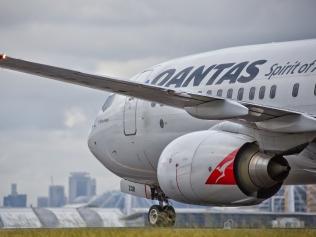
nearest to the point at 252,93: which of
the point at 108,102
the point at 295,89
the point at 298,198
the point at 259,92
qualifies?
the point at 259,92

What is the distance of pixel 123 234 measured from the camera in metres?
22.1

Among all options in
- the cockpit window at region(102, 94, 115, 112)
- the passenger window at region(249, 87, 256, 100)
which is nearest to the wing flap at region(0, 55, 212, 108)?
the passenger window at region(249, 87, 256, 100)

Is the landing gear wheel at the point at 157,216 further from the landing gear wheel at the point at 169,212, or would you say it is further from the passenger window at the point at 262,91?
the passenger window at the point at 262,91

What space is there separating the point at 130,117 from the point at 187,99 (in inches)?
360

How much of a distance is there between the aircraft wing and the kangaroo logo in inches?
76.7

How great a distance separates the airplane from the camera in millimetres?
24234

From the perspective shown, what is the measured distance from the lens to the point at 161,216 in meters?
32.6

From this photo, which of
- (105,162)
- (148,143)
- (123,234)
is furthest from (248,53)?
(123,234)

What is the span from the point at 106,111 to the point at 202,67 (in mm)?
4093

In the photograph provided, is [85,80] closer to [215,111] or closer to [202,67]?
[215,111]

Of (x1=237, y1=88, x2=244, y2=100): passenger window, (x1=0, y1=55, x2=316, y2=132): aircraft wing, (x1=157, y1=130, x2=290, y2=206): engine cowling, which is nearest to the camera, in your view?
(x1=0, y1=55, x2=316, y2=132): aircraft wing

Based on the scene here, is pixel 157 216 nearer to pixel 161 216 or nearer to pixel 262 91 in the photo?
pixel 161 216

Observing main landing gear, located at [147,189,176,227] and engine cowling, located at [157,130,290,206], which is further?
main landing gear, located at [147,189,176,227]

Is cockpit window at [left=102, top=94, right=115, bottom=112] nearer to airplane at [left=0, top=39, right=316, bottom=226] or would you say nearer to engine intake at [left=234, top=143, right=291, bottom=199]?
airplane at [left=0, top=39, right=316, bottom=226]
